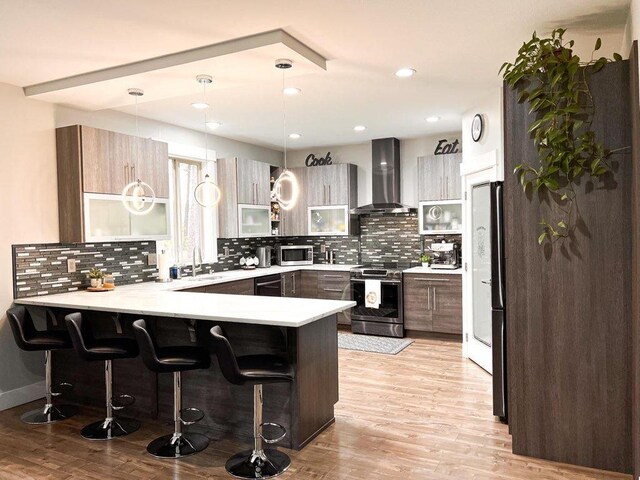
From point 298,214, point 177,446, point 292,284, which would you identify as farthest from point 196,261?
point 177,446

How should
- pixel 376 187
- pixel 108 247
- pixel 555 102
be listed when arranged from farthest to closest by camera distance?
pixel 376 187 → pixel 108 247 → pixel 555 102

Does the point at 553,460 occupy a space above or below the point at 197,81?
below

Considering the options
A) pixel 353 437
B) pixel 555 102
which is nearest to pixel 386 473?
pixel 353 437

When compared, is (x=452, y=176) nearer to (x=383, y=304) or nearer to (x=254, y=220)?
(x=383, y=304)

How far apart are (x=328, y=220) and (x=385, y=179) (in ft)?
3.40

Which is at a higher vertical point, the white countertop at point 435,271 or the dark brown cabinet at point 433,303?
the white countertop at point 435,271

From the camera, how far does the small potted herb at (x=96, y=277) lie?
4.40 metres

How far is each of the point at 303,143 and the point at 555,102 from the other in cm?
461

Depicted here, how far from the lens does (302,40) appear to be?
3.18 metres

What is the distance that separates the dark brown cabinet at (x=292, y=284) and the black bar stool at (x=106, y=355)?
311 centimetres

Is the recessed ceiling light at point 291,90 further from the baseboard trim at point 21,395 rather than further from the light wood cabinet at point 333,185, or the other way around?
the baseboard trim at point 21,395

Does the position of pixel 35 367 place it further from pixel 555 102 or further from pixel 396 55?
pixel 555 102

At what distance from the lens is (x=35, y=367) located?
4.22 m

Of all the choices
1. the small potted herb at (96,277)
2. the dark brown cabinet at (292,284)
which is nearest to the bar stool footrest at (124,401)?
the small potted herb at (96,277)
